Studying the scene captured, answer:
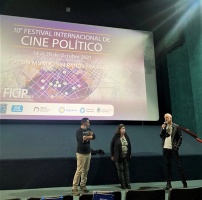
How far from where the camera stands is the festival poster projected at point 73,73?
4.70 meters

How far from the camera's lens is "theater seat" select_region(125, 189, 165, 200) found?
1790 mm

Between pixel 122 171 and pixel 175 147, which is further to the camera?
pixel 122 171

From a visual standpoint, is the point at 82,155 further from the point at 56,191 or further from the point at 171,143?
the point at 171,143

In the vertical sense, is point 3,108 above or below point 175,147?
above

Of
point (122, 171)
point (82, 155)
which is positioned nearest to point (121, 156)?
point (122, 171)

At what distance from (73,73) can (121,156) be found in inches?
91.2

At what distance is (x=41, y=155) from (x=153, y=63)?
12.1 feet

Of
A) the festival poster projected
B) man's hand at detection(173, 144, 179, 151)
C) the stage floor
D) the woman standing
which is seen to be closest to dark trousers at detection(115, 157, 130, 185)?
the woman standing

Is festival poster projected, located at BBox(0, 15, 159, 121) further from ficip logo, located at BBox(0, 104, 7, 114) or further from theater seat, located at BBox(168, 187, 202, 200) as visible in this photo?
theater seat, located at BBox(168, 187, 202, 200)

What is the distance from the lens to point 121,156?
3.60 meters

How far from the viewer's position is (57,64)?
5.00 m

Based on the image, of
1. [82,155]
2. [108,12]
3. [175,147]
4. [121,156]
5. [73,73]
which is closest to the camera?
[82,155]

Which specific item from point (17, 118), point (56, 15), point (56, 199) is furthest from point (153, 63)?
point (56, 199)

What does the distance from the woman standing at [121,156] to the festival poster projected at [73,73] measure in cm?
143
